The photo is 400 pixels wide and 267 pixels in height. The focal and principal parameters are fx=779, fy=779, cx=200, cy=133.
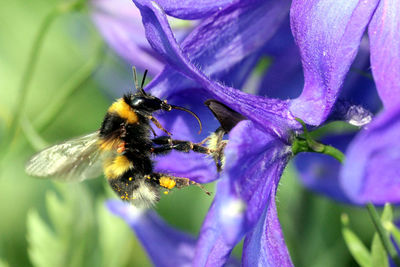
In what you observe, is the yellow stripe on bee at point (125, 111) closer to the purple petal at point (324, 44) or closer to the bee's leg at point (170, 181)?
the bee's leg at point (170, 181)

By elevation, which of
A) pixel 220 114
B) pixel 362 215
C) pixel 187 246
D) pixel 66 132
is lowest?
pixel 362 215

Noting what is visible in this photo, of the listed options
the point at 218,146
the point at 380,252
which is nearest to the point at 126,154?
the point at 218,146

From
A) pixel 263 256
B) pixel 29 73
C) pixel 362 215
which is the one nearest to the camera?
pixel 263 256

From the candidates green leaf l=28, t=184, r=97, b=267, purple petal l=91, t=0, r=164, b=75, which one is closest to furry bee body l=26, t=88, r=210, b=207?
green leaf l=28, t=184, r=97, b=267

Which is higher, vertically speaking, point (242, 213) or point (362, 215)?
point (242, 213)

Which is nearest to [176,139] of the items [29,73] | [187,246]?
[187,246]

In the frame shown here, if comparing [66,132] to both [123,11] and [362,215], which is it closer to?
[123,11]

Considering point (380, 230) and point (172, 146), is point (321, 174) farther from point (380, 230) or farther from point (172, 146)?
point (380, 230)
